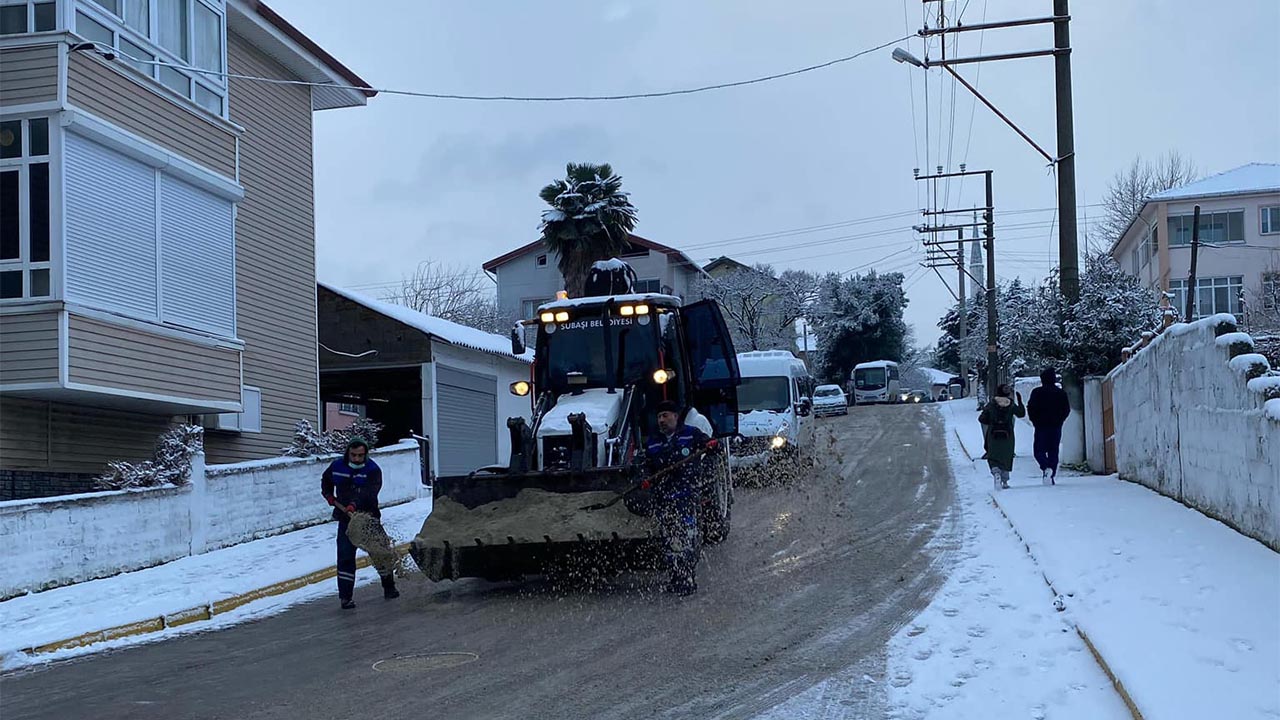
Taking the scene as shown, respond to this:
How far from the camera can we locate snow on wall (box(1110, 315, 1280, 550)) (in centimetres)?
950

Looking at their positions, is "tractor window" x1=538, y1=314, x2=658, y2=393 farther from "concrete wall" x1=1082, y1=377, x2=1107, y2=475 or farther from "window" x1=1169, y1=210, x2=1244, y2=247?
"window" x1=1169, y1=210, x2=1244, y2=247

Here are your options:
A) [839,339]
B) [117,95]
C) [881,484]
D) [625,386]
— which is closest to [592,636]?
[625,386]

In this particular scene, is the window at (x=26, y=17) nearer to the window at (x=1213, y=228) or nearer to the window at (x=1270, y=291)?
the window at (x=1270, y=291)

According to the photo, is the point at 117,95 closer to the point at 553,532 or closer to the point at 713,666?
the point at 553,532

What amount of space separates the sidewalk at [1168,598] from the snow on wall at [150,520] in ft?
33.1

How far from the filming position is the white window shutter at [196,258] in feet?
Answer: 52.3

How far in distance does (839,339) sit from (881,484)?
49711mm

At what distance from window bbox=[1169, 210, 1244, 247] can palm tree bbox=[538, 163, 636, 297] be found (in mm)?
24591

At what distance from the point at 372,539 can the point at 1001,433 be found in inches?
402

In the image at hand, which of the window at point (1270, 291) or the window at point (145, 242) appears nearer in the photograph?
the window at point (145, 242)

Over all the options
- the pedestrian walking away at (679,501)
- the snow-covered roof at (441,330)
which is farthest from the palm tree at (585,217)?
the pedestrian walking away at (679,501)

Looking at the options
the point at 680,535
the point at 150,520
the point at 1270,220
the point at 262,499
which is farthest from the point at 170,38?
the point at 1270,220

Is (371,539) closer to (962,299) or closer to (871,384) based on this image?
(962,299)

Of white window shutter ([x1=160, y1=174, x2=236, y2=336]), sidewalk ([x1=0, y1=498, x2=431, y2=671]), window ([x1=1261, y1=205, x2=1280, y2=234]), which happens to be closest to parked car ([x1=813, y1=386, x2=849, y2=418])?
window ([x1=1261, y1=205, x2=1280, y2=234])
